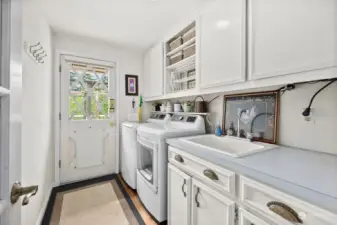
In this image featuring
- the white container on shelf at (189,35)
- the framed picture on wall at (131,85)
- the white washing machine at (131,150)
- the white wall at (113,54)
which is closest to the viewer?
the white container on shelf at (189,35)

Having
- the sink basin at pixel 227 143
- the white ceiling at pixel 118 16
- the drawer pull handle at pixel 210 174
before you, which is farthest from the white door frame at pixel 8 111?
the white ceiling at pixel 118 16

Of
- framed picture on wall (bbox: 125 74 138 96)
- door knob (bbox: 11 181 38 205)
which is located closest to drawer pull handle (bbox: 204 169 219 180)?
door knob (bbox: 11 181 38 205)

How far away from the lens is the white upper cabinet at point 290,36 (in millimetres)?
814

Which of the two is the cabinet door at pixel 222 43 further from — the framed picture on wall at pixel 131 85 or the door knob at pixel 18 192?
the framed picture on wall at pixel 131 85

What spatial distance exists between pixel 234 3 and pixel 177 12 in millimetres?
728

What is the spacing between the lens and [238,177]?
0.88m

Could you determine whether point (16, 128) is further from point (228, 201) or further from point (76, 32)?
point (76, 32)

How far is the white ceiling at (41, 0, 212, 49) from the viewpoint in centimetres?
165

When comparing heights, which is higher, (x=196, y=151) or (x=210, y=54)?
(x=210, y=54)

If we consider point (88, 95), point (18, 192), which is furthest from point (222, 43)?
point (88, 95)

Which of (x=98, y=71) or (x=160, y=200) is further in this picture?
(x=98, y=71)

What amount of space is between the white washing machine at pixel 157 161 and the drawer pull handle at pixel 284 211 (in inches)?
40.4

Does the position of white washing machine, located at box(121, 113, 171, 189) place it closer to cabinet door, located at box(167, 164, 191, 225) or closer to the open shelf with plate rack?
the open shelf with plate rack

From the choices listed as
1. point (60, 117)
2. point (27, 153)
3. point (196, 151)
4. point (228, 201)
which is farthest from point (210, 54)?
point (60, 117)
